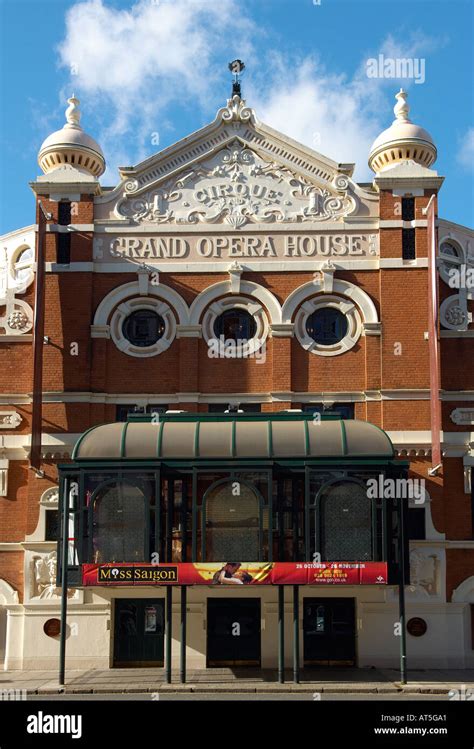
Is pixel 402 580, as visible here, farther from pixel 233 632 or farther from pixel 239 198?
pixel 239 198

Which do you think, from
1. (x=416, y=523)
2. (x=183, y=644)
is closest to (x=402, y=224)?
(x=416, y=523)

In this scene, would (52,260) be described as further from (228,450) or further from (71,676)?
(71,676)

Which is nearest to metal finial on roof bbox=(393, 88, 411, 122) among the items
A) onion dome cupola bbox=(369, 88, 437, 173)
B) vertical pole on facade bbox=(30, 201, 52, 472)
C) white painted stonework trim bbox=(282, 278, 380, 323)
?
onion dome cupola bbox=(369, 88, 437, 173)

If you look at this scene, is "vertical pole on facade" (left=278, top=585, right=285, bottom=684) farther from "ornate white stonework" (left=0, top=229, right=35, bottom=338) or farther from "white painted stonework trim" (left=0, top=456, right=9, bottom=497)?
"ornate white stonework" (left=0, top=229, right=35, bottom=338)

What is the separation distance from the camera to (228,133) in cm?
3189

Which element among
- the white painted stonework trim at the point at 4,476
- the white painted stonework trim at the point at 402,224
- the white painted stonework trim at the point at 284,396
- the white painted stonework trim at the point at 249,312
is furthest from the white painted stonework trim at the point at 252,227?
the white painted stonework trim at the point at 4,476

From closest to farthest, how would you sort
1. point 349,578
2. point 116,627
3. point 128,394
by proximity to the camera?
1. point 349,578
2. point 116,627
3. point 128,394

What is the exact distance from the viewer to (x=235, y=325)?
31.0 metres

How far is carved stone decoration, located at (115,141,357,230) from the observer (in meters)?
31.3

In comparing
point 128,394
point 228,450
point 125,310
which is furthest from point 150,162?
point 228,450

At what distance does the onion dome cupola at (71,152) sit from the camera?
105 ft

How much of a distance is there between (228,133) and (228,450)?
37.6 feet

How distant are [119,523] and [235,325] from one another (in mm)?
8128

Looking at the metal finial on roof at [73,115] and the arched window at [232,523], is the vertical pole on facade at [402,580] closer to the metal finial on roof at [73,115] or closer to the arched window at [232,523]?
the arched window at [232,523]
